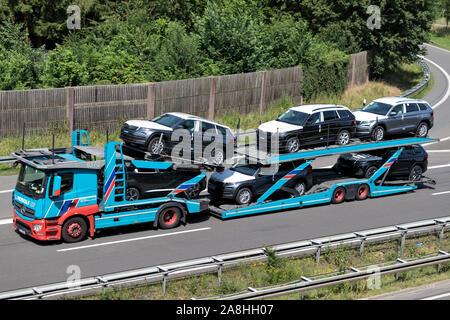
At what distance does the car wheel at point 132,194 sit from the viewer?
18203 millimetres

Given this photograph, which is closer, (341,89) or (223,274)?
(223,274)

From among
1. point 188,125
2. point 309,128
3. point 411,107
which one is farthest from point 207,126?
point 411,107

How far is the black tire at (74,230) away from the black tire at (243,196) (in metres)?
5.01

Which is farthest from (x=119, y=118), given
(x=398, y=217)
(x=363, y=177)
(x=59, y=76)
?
(x=398, y=217)

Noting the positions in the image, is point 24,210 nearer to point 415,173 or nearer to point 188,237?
point 188,237

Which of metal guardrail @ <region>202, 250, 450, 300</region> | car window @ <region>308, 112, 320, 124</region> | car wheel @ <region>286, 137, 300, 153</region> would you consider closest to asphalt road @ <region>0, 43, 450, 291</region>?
car wheel @ <region>286, 137, 300, 153</region>

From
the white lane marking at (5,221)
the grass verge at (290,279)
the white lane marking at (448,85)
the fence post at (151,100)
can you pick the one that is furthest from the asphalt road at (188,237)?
the white lane marking at (448,85)

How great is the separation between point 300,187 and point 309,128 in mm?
1972

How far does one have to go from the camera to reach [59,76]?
95.0ft

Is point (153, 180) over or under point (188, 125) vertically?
under

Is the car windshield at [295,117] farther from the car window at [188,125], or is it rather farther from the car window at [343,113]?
the car window at [188,125]

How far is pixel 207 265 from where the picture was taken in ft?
48.2

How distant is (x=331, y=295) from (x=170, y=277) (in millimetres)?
3540
